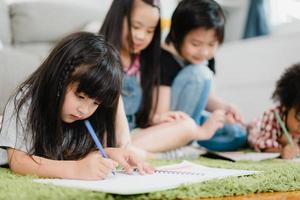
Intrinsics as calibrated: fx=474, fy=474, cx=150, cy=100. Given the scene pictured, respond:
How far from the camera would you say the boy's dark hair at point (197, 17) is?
1.46m

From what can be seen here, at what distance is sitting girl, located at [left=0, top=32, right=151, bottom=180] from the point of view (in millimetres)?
887

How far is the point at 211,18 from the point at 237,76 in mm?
890

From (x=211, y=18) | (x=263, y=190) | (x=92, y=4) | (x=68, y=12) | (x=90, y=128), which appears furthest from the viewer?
(x=92, y=4)

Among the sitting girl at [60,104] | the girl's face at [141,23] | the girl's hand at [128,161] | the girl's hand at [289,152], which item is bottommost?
the girl's hand at [289,152]

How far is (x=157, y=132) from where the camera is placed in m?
1.36

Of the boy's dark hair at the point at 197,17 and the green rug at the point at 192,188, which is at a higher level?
the boy's dark hair at the point at 197,17

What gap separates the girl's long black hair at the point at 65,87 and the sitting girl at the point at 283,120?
67 cm

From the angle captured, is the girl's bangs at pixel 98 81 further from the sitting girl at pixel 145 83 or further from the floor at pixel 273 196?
the sitting girl at pixel 145 83

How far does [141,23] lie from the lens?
138 centimetres

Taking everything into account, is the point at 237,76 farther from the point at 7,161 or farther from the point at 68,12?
the point at 7,161

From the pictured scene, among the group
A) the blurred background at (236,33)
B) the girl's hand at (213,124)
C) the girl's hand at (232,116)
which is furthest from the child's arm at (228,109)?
the blurred background at (236,33)

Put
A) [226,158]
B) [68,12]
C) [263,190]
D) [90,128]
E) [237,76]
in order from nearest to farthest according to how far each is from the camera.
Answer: [263,190]
[90,128]
[226,158]
[68,12]
[237,76]

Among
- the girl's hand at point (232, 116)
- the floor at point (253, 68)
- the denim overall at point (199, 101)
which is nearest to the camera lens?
the denim overall at point (199, 101)

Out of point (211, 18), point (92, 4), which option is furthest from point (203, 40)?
point (92, 4)
